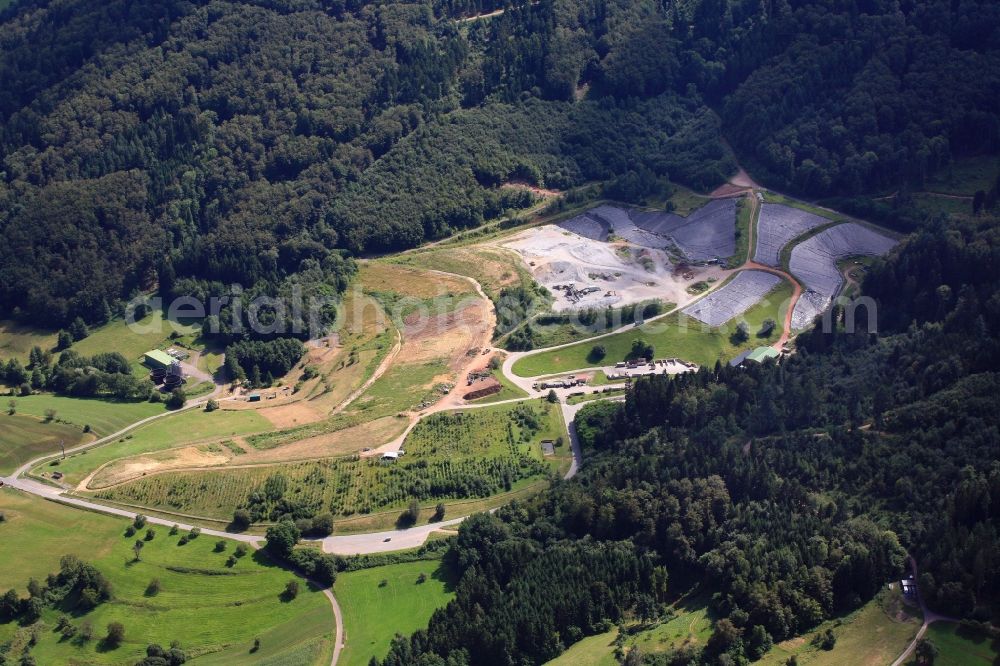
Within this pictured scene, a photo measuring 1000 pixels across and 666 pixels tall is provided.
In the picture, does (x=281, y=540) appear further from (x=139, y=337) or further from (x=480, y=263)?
(x=480, y=263)

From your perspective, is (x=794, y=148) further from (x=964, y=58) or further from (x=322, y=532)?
(x=322, y=532)

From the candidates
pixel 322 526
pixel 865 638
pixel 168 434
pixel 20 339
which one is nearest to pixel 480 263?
pixel 168 434

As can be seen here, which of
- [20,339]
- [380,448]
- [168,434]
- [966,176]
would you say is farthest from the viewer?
[966,176]

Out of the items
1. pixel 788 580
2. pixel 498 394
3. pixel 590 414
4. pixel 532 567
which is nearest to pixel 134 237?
pixel 498 394

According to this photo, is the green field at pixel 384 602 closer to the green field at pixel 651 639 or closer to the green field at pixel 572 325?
the green field at pixel 651 639

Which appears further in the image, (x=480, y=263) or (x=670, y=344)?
(x=480, y=263)

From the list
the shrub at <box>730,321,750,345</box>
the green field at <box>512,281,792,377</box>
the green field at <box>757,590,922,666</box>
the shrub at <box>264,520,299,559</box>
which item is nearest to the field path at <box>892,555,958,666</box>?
the green field at <box>757,590,922,666</box>

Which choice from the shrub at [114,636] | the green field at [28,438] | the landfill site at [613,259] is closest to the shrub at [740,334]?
the landfill site at [613,259]
